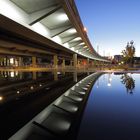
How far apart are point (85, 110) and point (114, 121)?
1.16 meters

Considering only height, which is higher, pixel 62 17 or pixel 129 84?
pixel 62 17

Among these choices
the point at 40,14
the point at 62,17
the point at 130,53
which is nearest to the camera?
the point at 40,14

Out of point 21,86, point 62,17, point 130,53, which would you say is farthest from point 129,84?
point 130,53

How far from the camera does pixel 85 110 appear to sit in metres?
5.31

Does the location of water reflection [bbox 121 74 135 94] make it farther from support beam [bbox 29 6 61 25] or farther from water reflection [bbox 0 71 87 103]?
support beam [bbox 29 6 61 25]

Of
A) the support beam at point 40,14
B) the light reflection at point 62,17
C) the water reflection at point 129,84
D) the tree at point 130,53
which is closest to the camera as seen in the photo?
the water reflection at point 129,84

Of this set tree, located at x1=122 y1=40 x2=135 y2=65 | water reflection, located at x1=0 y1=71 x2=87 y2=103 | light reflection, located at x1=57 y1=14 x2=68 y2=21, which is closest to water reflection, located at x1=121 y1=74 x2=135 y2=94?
water reflection, located at x1=0 y1=71 x2=87 y2=103

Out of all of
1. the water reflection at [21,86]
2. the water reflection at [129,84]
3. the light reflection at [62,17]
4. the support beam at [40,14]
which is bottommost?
the water reflection at [21,86]

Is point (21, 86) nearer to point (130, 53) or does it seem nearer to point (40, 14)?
point (40, 14)

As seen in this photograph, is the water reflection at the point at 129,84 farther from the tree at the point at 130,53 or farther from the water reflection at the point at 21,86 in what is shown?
the tree at the point at 130,53

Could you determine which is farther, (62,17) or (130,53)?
(130,53)

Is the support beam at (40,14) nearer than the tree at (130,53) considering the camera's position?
Yes

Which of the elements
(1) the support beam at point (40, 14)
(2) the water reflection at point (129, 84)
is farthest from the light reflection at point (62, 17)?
(2) the water reflection at point (129, 84)

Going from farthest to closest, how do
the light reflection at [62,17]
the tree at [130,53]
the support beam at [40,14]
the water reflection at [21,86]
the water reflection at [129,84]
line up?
1. the tree at [130,53]
2. the light reflection at [62,17]
3. the support beam at [40,14]
4. the water reflection at [129,84]
5. the water reflection at [21,86]
